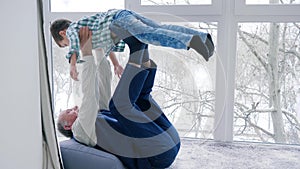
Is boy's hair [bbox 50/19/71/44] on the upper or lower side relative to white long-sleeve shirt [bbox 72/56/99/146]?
upper

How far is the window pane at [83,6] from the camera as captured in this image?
109 inches

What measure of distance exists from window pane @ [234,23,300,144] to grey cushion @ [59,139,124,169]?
122 cm

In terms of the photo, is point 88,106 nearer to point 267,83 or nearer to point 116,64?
point 116,64

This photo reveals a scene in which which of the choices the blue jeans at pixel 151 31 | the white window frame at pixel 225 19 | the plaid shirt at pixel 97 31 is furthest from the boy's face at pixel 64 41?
the white window frame at pixel 225 19

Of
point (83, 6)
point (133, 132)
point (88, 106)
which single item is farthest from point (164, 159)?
point (83, 6)

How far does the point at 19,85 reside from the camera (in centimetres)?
114

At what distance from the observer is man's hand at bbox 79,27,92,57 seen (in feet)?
6.44

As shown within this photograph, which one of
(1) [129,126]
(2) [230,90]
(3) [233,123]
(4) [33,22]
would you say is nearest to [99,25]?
(1) [129,126]

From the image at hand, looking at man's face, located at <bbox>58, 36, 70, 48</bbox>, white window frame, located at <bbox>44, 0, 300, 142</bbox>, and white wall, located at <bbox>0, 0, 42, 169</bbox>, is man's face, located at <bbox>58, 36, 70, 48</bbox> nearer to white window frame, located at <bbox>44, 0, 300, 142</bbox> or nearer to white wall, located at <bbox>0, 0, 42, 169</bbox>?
white window frame, located at <bbox>44, 0, 300, 142</bbox>

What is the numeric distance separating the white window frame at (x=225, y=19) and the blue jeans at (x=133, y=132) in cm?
66

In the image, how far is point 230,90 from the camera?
102 inches

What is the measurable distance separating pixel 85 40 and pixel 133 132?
0.62 metres

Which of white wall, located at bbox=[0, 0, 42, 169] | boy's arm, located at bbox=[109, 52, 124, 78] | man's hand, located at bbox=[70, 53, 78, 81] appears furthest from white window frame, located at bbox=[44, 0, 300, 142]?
white wall, located at bbox=[0, 0, 42, 169]

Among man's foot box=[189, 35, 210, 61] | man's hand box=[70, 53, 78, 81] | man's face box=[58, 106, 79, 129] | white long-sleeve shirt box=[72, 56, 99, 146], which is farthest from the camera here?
man's face box=[58, 106, 79, 129]
